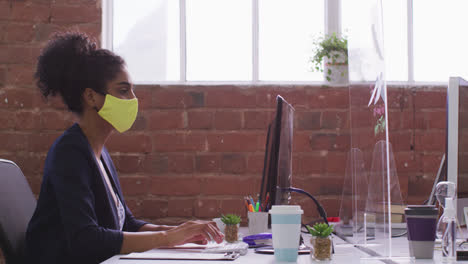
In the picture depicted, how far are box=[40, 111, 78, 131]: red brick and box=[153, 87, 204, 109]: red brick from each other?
0.39 metres

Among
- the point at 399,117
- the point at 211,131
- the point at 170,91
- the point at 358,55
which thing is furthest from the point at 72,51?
the point at 399,117

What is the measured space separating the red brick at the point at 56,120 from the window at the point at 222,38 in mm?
392

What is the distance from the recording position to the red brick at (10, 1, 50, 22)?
7.25 feet

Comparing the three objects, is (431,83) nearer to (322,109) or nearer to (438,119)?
(438,119)

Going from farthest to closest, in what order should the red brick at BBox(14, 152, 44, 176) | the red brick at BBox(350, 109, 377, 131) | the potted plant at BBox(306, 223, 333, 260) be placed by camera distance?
the red brick at BBox(14, 152, 44, 176)
the red brick at BBox(350, 109, 377, 131)
the potted plant at BBox(306, 223, 333, 260)

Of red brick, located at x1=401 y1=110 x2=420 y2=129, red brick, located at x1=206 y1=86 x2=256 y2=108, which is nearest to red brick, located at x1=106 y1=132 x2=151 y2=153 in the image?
red brick, located at x1=206 y1=86 x2=256 y2=108

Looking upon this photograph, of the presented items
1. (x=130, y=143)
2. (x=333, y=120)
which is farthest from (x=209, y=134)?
(x=333, y=120)

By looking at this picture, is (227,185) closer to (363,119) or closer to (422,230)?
(363,119)

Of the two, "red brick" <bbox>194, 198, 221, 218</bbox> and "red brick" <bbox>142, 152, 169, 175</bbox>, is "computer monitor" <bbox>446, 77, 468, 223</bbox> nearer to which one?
"red brick" <bbox>194, 198, 221, 218</bbox>

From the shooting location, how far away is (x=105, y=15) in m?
2.36

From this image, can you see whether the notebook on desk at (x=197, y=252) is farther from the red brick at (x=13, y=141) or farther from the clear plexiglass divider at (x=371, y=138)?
the red brick at (x=13, y=141)

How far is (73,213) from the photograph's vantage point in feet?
4.33

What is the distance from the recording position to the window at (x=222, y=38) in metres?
2.41

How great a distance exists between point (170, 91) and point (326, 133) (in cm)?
74
